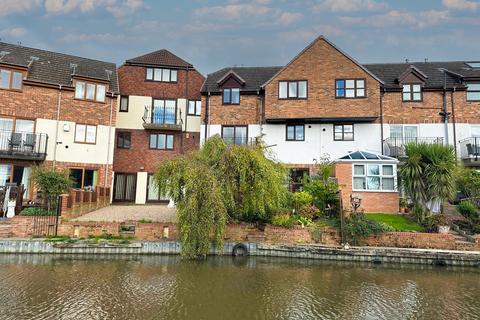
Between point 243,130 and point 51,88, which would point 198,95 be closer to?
point 243,130

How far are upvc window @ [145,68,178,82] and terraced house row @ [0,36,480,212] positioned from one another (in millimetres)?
2586

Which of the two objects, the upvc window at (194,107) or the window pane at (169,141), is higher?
the upvc window at (194,107)

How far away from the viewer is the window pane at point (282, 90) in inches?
869

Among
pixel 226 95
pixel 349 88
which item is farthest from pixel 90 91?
pixel 349 88

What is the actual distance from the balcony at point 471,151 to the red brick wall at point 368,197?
19.2 ft

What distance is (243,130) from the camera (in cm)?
2320

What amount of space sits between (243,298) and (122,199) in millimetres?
17767

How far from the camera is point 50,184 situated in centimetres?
1630

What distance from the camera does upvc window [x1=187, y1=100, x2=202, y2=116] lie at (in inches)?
1013

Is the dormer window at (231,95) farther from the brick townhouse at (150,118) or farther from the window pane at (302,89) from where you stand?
the window pane at (302,89)

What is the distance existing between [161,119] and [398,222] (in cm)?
1771

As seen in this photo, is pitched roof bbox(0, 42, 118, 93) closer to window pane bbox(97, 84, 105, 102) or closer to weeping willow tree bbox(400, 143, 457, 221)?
window pane bbox(97, 84, 105, 102)

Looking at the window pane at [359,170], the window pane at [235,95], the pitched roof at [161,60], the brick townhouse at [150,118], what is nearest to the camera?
the window pane at [359,170]

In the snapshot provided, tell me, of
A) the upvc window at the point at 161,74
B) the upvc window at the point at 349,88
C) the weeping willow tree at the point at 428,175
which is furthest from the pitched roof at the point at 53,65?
the weeping willow tree at the point at 428,175
